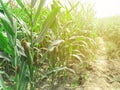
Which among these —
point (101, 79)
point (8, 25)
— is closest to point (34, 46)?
point (101, 79)

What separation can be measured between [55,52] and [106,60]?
6.64ft

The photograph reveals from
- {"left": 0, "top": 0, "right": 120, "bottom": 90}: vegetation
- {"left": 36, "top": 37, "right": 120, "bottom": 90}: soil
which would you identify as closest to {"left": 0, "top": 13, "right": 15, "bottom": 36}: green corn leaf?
{"left": 0, "top": 0, "right": 120, "bottom": 90}: vegetation

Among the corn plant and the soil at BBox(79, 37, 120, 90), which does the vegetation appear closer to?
the corn plant

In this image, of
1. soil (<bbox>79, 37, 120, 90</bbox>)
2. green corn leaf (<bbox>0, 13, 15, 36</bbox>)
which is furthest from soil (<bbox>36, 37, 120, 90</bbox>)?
green corn leaf (<bbox>0, 13, 15, 36</bbox>)

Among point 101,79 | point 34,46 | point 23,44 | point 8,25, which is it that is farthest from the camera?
point 101,79

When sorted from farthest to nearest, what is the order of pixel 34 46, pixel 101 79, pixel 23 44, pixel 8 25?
pixel 101 79
pixel 34 46
pixel 23 44
pixel 8 25

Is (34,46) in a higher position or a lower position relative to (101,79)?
higher

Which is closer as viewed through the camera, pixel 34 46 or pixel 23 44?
pixel 23 44

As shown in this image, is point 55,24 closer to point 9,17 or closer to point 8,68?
point 9,17

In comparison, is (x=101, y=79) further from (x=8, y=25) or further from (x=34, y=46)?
(x=8, y=25)

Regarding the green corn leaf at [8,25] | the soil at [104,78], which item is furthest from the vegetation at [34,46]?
the soil at [104,78]

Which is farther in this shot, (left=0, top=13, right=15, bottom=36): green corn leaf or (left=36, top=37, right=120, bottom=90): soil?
(left=36, top=37, right=120, bottom=90): soil

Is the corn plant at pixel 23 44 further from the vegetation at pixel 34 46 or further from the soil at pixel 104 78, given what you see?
the soil at pixel 104 78

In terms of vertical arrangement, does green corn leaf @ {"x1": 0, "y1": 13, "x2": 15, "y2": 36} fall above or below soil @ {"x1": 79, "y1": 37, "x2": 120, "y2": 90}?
above
